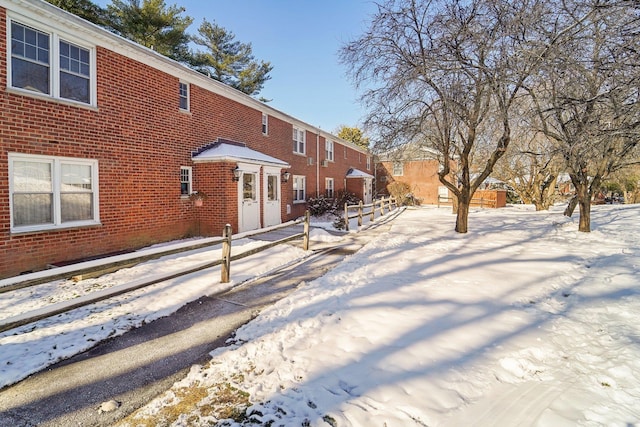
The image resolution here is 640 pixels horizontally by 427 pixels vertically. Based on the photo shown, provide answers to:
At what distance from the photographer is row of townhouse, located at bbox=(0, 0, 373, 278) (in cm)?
674

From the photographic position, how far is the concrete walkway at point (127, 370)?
2.85 meters

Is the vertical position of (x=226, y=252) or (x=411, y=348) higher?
(x=226, y=252)

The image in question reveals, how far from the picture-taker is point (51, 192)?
7320mm

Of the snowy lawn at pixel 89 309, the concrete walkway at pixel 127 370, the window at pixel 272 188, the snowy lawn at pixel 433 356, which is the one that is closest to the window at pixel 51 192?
the snowy lawn at pixel 89 309

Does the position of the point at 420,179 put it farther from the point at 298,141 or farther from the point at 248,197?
the point at 248,197

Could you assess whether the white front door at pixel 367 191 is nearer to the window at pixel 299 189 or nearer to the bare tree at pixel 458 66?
the window at pixel 299 189

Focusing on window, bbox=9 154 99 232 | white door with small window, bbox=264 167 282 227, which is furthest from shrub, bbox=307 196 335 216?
window, bbox=9 154 99 232

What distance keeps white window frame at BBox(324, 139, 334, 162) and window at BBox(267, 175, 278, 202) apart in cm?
972

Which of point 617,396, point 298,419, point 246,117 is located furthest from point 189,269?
point 246,117

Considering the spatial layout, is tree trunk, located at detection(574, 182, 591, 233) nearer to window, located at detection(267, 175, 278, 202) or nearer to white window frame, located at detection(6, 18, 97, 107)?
window, located at detection(267, 175, 278, 202)

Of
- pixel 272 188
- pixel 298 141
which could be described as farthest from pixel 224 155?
pixel 298 141

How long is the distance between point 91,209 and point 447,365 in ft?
29.1

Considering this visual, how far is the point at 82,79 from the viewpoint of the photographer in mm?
7902

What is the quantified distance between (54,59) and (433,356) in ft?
31.7
